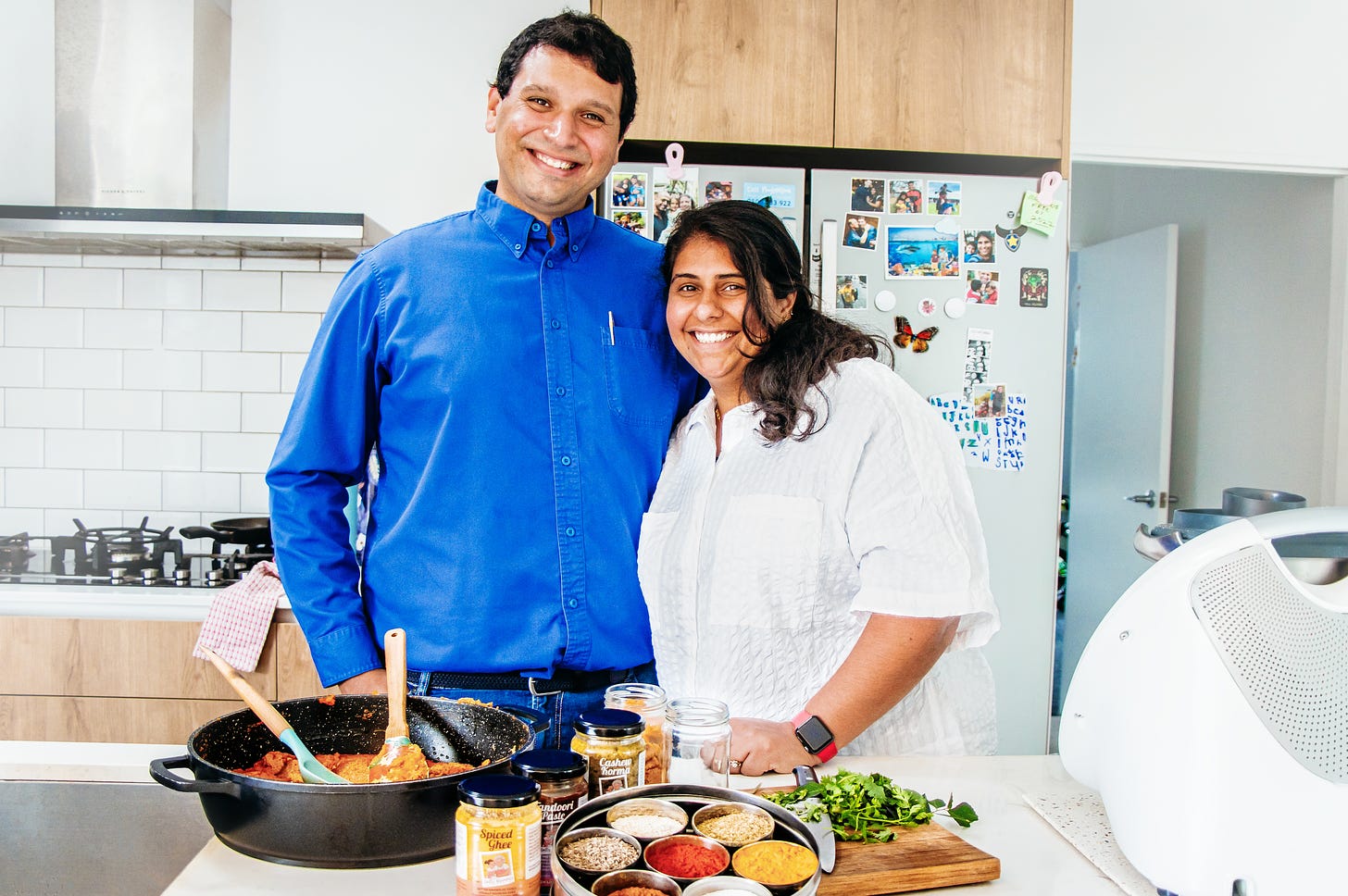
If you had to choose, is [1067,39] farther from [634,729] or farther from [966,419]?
[634,729]

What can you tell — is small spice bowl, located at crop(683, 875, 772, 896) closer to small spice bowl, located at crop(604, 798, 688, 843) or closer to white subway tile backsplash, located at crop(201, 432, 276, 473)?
small spice bowl, located at crop(604, 798, 688, 843)

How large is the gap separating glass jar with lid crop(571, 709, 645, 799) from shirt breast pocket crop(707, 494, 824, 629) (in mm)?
484

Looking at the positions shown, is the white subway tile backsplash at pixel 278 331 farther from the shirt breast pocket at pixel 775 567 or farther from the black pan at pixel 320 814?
the black pan at pixel 320 814

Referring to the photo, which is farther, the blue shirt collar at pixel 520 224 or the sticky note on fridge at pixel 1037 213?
the sticky note on fridge at pixel 1037 213

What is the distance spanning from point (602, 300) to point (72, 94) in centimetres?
207

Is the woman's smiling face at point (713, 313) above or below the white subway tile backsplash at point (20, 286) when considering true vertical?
below

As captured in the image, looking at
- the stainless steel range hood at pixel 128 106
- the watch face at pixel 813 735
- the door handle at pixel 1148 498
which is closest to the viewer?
the watch face at pixel 813 735

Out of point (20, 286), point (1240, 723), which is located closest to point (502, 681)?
point (1240, 723)

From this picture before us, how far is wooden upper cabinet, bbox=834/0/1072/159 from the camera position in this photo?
2.66 metres

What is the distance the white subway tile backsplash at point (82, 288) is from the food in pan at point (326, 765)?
2413 mm

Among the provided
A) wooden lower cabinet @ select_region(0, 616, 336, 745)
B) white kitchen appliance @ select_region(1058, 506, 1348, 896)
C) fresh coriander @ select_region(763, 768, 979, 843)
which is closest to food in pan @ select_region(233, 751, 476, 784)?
fresh coriander @ select_region(763, 768, 979, 843)

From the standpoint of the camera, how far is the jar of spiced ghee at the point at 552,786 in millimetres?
866

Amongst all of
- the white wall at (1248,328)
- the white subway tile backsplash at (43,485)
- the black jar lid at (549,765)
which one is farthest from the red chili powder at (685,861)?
the white wall at (1248,328)

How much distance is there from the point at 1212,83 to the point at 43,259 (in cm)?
389
